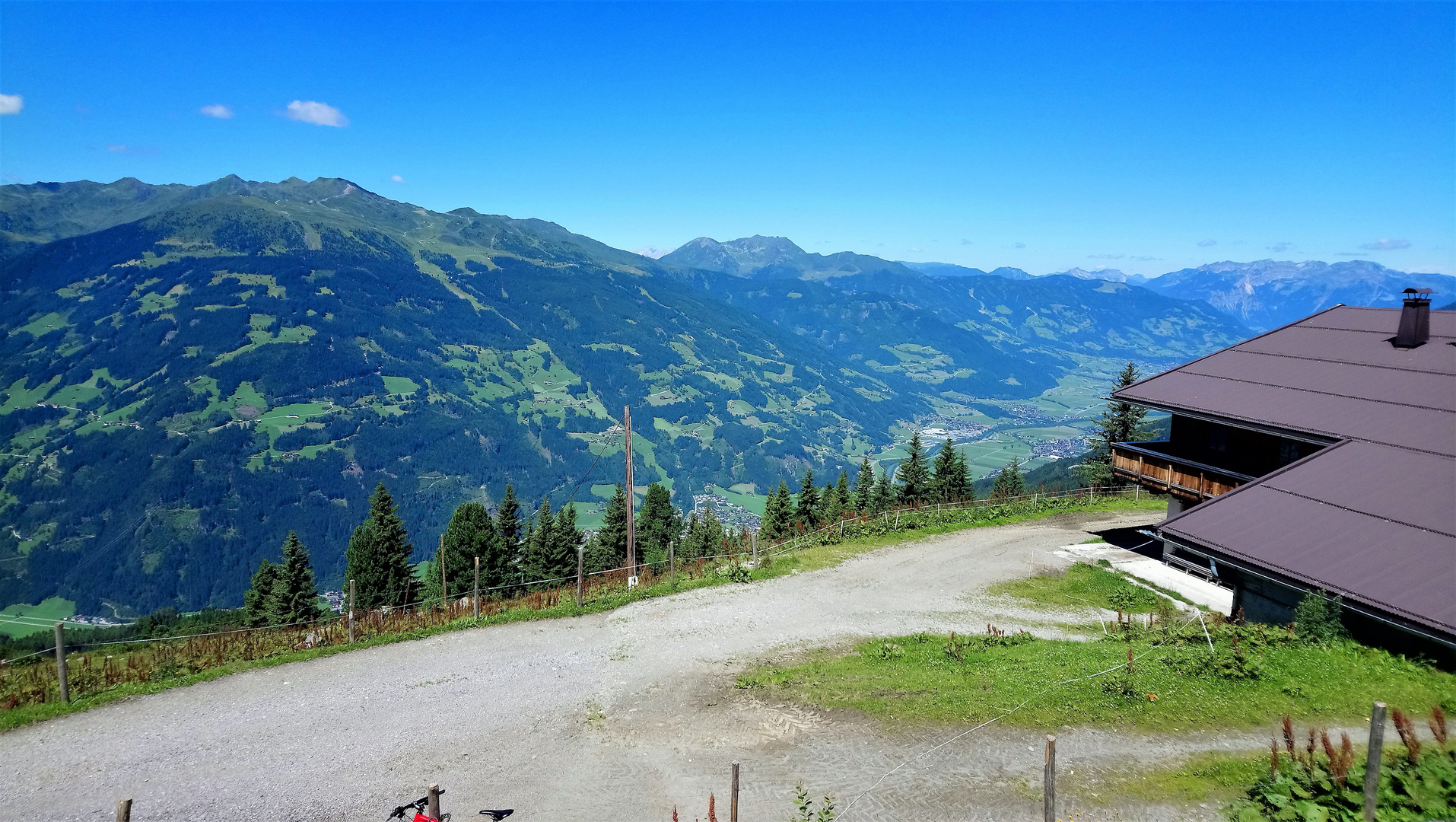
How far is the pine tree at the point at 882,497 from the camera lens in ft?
208

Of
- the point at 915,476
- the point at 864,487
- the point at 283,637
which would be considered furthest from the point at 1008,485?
the point at 283,637

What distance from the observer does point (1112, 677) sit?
543 inches

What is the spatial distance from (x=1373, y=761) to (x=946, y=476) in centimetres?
5386

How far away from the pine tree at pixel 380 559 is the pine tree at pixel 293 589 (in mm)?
2754

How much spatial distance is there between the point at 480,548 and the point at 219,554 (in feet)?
561

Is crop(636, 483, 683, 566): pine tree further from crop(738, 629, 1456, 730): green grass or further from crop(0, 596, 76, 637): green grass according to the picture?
crop(0, 596, 76, 637): green grass

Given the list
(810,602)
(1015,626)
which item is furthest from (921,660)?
(810,602)

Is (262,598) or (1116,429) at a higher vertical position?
(1116,429)

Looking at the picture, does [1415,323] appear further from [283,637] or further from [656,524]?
[656,524]

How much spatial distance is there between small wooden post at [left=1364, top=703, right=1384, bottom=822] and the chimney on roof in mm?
22974

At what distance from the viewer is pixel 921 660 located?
16.5 m

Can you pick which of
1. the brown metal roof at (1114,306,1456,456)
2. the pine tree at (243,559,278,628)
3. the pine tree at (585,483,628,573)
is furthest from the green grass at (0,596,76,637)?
the brown metal roof at (1114,306,1456,456)

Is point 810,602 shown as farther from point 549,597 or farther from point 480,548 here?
point 480,548

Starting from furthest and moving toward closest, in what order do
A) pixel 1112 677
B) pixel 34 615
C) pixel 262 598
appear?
pixel 34 615 < pixel 262 598 < pixel 1112 677
